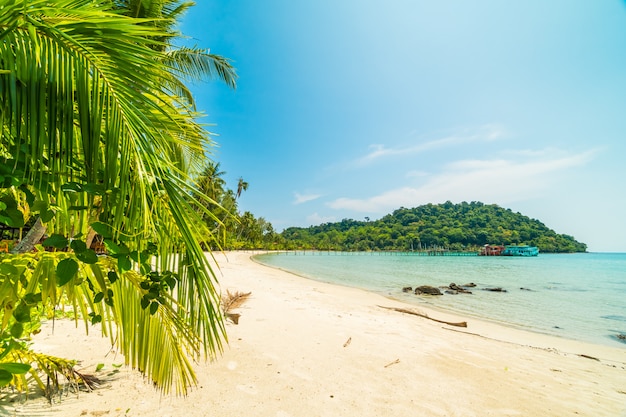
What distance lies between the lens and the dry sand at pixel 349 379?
2.55m

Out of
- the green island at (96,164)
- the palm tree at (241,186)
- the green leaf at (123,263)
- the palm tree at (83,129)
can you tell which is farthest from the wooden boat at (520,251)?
the green leaf at (123,263)

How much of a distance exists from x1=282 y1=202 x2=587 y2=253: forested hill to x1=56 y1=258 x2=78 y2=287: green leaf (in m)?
99.2

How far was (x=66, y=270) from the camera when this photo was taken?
931 mm

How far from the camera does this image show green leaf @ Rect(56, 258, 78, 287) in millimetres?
910

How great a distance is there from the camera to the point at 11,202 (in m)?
0.93

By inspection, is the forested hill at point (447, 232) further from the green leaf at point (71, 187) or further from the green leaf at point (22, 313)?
the green leaf at point (71, 187)

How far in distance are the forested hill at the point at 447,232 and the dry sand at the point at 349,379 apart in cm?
9517

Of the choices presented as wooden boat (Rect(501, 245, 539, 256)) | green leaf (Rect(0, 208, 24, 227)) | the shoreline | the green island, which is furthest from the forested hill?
green leaf (Rect(0, 208, 24, 227))

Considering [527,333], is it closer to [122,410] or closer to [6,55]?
[122,410]

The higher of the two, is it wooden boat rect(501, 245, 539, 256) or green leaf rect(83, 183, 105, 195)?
green leaf rect(83, 183, 105, 195)

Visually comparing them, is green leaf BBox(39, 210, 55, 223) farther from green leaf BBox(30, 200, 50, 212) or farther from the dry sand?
the dry sand

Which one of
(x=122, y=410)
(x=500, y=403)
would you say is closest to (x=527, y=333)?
(x=500, y=403)

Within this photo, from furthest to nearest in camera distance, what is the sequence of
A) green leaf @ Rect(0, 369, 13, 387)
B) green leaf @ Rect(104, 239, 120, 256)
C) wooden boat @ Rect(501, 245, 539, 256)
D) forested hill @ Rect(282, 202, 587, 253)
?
forested hill @ Rect(282, 202, 587, 253) < wooden boat @ Rect(501, 245, 539, 256) < green leaf @ Rect(104, 239, 120, 256) < green leaf @ Rect(0, 369, 13, 387)

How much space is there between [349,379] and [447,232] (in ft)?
350
